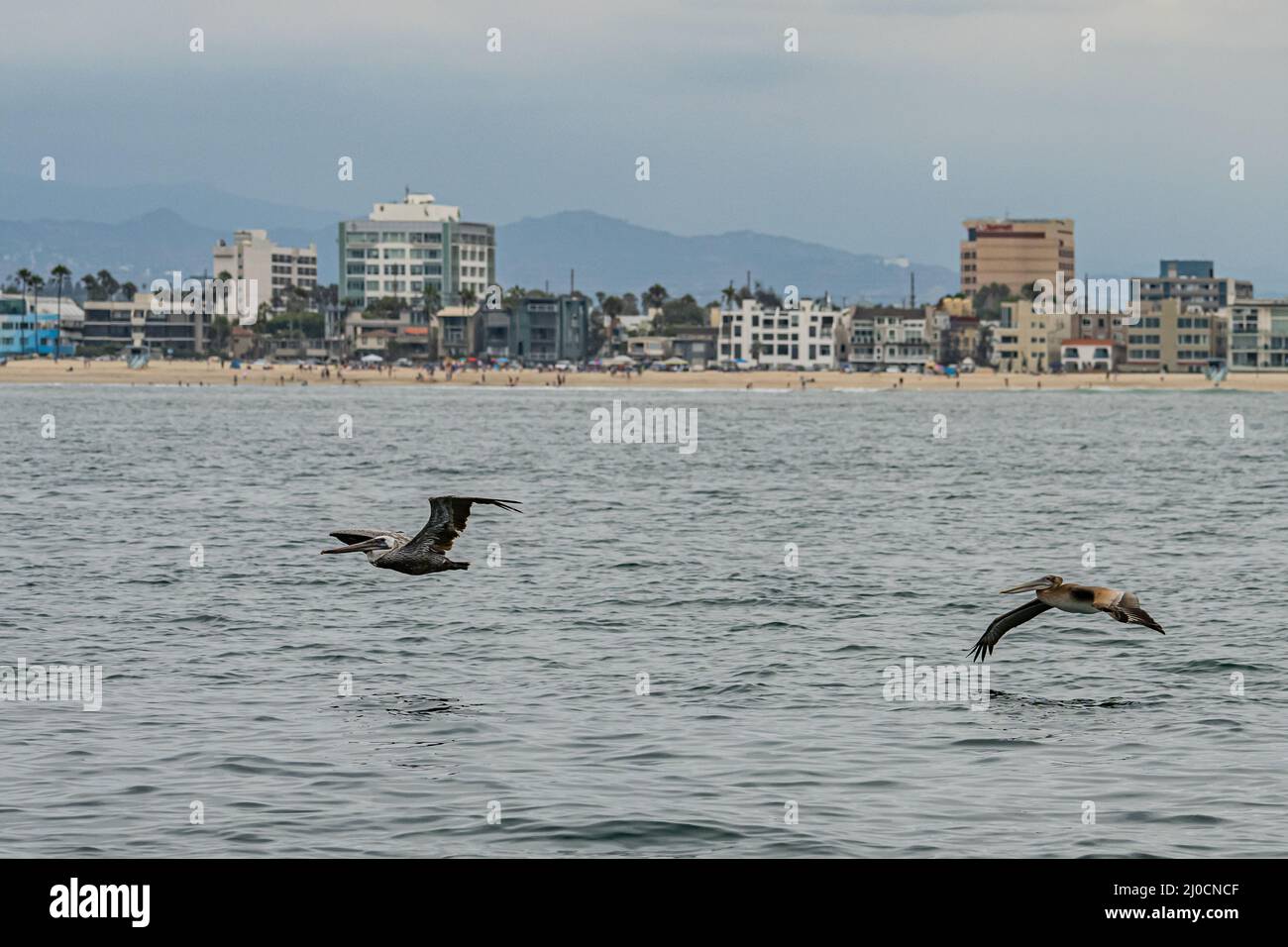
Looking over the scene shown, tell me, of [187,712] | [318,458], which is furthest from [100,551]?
[318,458]

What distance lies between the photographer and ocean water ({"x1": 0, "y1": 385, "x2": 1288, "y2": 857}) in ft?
64.8

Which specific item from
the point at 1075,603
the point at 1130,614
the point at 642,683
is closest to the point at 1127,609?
the point at 1130,614

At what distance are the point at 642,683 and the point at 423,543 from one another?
6.33m

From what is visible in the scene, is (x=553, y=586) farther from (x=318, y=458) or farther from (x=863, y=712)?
(x=318, y=458)

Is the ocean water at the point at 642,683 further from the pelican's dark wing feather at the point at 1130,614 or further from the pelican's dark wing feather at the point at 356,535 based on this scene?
the pelican's dark wing feather at the point at 356,535

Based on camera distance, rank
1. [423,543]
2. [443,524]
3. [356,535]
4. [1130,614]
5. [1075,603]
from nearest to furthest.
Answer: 1. [1130,614]
2. [1075,603]
3. [443,524]
4. [423,543]
5. [356,535]

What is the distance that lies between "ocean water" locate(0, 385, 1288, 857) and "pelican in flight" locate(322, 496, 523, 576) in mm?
2241

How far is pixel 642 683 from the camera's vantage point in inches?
1117

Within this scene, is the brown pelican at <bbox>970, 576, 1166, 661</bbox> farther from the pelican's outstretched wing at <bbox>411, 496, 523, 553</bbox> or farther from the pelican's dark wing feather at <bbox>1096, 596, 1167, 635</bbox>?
the pelican's outstretched wing at <bbox>411, 496, 523, 553</bbox>

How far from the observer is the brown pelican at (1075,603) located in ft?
60.1

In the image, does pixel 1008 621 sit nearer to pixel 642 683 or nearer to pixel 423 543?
pixel 423 543

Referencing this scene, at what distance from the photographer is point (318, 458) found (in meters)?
101

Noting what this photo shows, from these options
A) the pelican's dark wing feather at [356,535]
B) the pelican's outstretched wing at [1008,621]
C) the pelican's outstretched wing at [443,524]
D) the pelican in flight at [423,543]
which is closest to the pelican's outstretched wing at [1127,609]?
the pelican's outstretched wing at [1008,621]
